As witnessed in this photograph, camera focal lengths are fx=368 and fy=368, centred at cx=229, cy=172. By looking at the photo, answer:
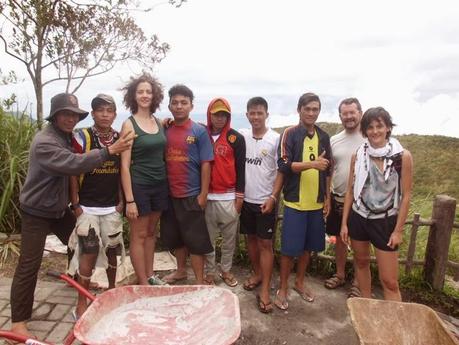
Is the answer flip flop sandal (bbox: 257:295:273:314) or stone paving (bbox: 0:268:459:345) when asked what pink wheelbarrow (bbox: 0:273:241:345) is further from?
flip flop sandal (bbox: 257:295:273:314)

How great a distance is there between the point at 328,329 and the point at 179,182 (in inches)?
81.0

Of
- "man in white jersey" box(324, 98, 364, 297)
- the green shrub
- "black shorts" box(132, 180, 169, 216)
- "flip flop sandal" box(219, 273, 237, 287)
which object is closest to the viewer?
"black shorts" box(132, 180, 169, 216)

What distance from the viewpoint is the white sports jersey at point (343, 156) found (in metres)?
3.94

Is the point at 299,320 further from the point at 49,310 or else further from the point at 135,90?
the point at 135,90

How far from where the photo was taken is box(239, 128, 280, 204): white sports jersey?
3.79 metres

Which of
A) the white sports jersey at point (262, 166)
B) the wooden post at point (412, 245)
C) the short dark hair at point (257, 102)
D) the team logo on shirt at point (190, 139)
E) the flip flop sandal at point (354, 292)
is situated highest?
the short dark hair at point (257, 102)

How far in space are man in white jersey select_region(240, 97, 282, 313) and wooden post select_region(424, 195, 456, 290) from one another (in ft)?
6.59

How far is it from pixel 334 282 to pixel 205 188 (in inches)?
79.0

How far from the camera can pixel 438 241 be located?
4320mm

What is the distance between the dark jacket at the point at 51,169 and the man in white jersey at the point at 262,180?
1.54m

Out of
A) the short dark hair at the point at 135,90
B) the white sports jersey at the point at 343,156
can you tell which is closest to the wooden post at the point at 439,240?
the white sports jersey at the point at 343,156

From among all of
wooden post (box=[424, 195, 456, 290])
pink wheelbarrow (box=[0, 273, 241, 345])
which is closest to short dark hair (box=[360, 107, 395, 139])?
wooden post (box=[424, 195, 456, 290])

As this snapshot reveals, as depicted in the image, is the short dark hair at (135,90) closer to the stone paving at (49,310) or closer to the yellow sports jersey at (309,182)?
the yellow sports jersey at (309,182)

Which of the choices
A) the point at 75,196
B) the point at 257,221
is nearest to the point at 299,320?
the point at 257,221
